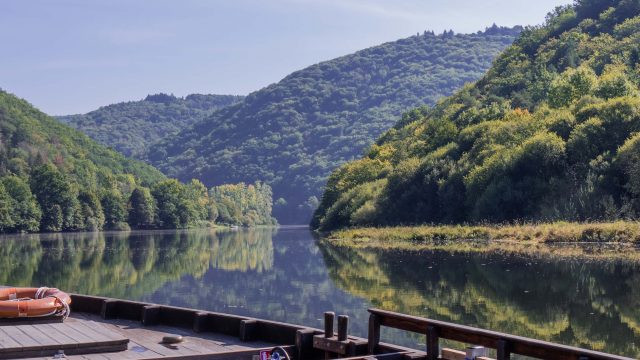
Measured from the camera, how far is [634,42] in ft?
377

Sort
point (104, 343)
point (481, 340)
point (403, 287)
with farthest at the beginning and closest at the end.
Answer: point (403, 287)
point (104, 343)
point (481, 340)

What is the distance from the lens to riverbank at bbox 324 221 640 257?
52406mm

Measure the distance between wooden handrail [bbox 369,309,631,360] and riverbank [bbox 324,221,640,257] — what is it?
35.8 metres

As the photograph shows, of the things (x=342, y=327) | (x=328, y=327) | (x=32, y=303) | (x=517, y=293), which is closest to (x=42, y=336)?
(x=32, y=303)

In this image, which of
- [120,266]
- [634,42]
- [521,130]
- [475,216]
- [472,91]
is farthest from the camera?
[472,91]

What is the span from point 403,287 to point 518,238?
25.9m

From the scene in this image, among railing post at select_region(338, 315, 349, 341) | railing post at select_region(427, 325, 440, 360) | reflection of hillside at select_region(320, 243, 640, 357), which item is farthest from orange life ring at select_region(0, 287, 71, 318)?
reflection of hillside at select_region(320, 243, 640, 357)

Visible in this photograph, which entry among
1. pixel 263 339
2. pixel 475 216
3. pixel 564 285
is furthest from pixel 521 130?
pixel 263 339

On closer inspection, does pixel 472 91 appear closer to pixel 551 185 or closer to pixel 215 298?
pixel 551 185

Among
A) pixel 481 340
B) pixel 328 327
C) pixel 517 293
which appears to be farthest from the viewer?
pixel 517 293

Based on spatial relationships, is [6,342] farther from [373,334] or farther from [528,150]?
[528,150]

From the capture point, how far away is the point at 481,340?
12.1 meters

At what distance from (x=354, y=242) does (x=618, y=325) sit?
51413 millimetres

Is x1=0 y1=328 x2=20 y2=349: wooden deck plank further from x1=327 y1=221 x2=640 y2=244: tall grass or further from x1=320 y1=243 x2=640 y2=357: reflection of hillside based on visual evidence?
x1=327 y1=221 x2=640 y2=244: tall grass
